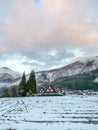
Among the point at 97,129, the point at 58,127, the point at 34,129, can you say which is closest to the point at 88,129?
the point at 97,129

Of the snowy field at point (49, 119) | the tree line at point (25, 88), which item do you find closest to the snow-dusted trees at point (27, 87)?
the tree line at point (25, 88)

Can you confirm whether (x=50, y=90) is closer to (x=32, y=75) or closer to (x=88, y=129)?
(x=32, y=75)

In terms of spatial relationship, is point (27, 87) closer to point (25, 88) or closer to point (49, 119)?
point (25, 88)

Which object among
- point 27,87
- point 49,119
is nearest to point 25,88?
point 27,87

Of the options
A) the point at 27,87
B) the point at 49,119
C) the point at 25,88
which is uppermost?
the point at 27,87

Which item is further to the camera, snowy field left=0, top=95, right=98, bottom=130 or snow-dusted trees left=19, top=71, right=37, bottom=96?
snow-dusted trees left=19, top=71, right=37, bottom=96

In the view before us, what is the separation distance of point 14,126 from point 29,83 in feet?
217

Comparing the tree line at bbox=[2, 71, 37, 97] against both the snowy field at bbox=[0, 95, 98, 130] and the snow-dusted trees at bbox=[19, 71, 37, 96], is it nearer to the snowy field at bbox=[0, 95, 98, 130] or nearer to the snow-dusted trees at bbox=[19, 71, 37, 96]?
the snow-dusted trees at bbox=[19, 71, 37, 96]

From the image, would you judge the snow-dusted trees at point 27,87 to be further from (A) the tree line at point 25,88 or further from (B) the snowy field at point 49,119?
(B) the snowy field at point 49,119

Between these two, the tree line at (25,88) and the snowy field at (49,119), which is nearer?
the snowy field at (49,119)

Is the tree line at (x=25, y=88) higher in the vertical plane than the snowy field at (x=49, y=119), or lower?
higher

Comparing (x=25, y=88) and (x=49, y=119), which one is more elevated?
(x=25, y=88)

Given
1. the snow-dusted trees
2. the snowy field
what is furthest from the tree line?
the snowy field

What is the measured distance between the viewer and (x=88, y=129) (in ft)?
41.0
